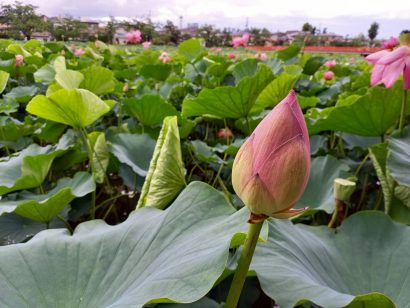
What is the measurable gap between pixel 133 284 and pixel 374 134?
2.46 ft

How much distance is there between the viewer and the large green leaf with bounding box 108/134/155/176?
43.1 inches

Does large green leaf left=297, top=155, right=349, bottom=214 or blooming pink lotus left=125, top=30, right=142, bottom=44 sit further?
blooming pink lotus left=125, top=30, right=142, bottom=44

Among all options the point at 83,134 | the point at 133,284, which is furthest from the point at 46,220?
the point at 133,284

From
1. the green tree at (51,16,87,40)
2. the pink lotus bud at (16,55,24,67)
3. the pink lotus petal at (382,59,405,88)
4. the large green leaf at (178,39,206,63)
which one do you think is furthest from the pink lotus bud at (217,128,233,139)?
the green tree at (51,16,87,40)

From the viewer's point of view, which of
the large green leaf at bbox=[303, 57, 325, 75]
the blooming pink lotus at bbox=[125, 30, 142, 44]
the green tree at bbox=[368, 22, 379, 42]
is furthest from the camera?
the green tree at bbox=[368, 22, 379, 42]

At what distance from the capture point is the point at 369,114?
0.96 m

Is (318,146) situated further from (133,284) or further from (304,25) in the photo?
(304,25)

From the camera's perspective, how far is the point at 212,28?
7.66m

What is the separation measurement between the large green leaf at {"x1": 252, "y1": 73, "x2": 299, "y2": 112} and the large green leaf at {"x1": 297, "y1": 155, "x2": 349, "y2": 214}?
23cm

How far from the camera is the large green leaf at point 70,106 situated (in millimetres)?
939

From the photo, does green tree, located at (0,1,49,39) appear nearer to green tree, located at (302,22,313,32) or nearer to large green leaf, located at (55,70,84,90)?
large green leaf, located at (55,70,84,90)

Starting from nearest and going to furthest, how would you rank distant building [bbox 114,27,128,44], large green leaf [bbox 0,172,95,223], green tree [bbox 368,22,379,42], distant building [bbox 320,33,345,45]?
large green leaf [bbox 0,172,95,223] < distant building [bbox 114,27,128,44] < distant building [bbox 320,33,345,45] < green tree [bbox 368,22,379,42]

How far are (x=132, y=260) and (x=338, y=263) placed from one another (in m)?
0.32

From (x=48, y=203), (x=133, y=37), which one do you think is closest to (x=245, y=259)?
(x=48, y=203)
